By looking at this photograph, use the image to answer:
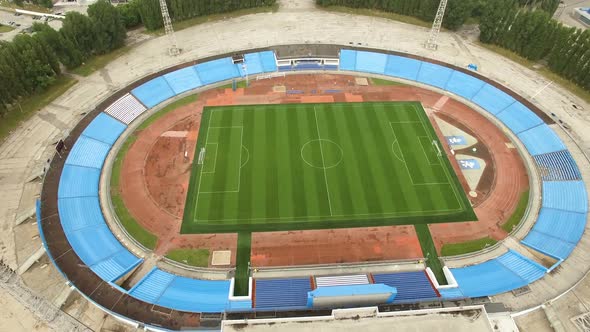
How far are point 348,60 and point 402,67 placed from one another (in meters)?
9.85

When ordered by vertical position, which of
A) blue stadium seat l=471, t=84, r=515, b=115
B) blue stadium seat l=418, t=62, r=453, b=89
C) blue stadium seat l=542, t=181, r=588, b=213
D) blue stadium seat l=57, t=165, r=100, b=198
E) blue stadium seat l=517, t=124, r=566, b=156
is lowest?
blue stadium seat l=57, t=165, r=100, b=198

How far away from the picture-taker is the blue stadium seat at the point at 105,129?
170ft

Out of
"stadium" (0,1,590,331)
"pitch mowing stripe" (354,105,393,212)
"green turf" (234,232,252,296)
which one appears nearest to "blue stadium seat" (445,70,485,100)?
"stadium" (0,1,590,331)

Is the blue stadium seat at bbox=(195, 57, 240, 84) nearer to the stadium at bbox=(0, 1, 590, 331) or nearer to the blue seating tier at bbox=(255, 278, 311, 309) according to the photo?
the stadium at bbox=(0, 1, 590, 331)

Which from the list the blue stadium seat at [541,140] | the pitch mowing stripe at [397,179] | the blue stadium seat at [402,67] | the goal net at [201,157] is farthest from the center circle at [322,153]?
the blue stadium seat at [541,140]

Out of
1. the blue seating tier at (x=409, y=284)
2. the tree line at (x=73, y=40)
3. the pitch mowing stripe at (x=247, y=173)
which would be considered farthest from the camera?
the tree line at (x=73, y=40)

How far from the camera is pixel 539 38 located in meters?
65.8

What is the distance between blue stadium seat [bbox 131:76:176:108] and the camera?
192 feet

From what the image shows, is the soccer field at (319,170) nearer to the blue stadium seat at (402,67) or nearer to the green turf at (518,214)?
the green turf at (518,214)

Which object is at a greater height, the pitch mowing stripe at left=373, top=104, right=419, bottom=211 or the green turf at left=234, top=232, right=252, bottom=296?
the pitch mowing stripe at left=373, top=104, right=419, bottom=211

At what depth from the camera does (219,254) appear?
40.6 m

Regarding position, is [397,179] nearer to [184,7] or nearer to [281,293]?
[281,293]

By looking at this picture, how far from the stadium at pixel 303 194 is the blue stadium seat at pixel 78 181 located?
212 mm

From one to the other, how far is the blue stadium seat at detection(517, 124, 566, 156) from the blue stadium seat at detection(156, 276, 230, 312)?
46.6m
